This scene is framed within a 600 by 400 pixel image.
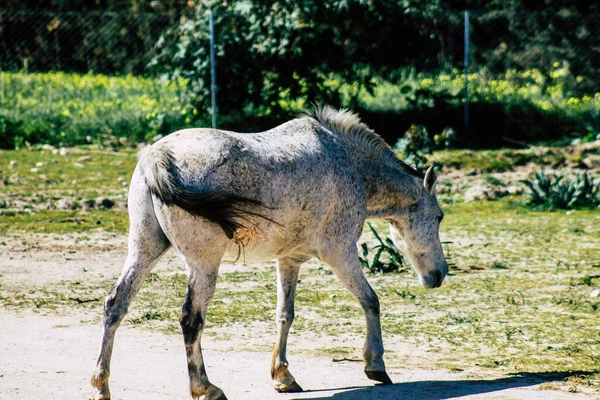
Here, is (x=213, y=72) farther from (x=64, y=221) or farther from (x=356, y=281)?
(x=356, y=281)

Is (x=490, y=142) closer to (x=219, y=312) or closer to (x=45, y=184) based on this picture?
(x=45, y=184)

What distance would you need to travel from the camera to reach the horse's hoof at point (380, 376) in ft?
19.5

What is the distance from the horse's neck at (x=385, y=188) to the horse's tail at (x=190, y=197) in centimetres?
128

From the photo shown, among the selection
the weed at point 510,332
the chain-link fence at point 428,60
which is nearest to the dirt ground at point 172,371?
the weed at point 510,332

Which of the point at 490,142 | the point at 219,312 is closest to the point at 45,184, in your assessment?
the point at 219,312

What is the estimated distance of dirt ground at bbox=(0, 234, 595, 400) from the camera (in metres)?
5.73

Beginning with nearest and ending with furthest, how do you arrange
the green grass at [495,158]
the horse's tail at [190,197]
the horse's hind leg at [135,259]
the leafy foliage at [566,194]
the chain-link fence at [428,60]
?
the horse's tail at [190,197] < the horse's hind leg at [135,259] < the leafy foliage at [566,194] < the green grass at [495,158] < the chain-link fence at [428,60]

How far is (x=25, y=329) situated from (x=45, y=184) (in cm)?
722

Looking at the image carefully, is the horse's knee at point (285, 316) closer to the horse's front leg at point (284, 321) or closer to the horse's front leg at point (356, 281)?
the horse's front leg at point (284, 321)

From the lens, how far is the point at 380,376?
596 centimetres

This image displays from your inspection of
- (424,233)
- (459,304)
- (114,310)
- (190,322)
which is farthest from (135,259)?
(459,304)

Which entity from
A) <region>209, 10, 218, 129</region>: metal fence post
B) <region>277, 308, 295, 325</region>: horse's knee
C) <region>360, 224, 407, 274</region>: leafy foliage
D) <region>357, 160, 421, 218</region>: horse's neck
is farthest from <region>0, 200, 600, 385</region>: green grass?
<region>209, 10, 218, 129</region>: metal fence post

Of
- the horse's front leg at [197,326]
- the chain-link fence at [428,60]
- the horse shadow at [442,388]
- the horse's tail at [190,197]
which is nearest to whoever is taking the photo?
the horse's tail at [190,197]

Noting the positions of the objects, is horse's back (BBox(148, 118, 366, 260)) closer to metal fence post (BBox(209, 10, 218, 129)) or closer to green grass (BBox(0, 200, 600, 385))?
green grass (BBox(0, 200, 600, 385))
